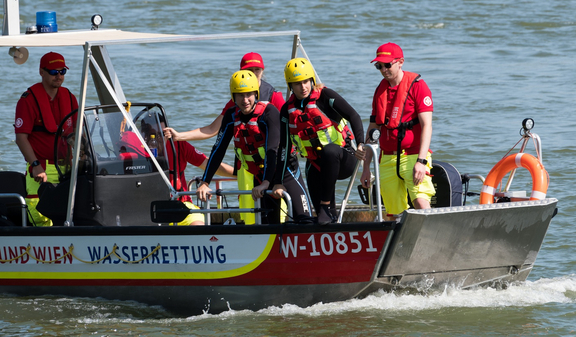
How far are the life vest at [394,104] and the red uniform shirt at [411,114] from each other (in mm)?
28

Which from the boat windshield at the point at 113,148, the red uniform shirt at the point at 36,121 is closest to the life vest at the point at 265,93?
the boat windshield at the point at 113,148

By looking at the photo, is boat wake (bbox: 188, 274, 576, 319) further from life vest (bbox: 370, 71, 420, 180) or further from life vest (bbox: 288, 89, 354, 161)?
life vest (bbox: 288, 89, 354, 161)

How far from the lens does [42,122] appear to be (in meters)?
7.40

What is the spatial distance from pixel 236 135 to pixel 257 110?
0.87 ft

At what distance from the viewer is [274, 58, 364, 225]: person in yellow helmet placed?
6397mm

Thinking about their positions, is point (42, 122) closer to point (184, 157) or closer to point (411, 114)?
point (184, 157)

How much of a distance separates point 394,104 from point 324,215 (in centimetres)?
96

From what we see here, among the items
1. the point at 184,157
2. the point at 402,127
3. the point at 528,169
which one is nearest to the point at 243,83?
the point at 402,127

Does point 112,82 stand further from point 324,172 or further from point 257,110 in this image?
point 324,172

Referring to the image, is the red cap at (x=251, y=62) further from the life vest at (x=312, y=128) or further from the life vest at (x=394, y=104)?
the life vest at (x=394, y=104)

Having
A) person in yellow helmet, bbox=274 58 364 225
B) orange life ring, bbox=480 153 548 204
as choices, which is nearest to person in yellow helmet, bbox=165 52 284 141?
person in yellow helmet, bbox=274 58 364 225

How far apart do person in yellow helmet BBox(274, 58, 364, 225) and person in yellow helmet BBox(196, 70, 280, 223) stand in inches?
5.0

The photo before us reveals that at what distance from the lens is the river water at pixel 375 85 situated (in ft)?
22.5

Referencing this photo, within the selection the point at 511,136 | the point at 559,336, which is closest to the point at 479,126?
the point at 511,136
